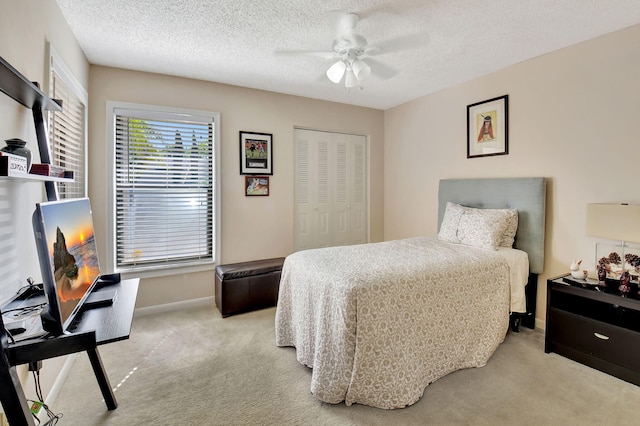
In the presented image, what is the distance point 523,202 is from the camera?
288 centimetres

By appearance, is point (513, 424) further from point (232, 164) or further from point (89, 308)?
point (232, 164)

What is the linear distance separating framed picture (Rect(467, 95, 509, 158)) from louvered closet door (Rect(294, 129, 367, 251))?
5.23ft

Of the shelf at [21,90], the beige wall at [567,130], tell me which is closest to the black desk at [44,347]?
the shelf at [21,90]

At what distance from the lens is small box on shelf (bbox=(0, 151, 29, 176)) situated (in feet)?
3.33

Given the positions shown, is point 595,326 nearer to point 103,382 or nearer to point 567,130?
point 567,130

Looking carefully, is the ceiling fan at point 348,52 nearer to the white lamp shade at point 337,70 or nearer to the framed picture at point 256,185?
the white lamp shade at point 337,70

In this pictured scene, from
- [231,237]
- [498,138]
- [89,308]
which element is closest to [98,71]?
[231,237]

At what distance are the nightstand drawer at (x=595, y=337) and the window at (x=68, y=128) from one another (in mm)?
3716

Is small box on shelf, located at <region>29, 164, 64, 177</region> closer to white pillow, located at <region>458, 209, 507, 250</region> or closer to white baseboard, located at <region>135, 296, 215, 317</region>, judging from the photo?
white baseboard, located at <region>135, 296, 215, 317</region>

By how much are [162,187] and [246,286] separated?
4.62 ft

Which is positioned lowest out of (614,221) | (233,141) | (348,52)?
(614,221)

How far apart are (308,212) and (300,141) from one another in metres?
0.97

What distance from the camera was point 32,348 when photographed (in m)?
1.04

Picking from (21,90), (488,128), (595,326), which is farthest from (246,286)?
(488,128)
